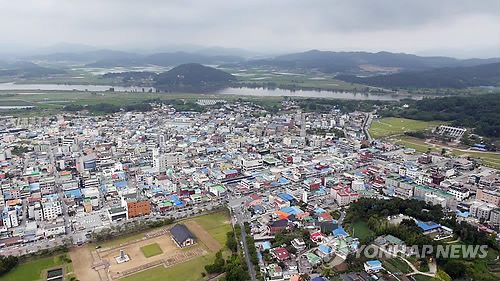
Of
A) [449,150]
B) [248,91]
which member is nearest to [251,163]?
[449,150]

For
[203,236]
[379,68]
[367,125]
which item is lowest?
[203,236]

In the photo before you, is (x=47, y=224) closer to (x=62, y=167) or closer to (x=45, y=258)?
(x=45, y=258)

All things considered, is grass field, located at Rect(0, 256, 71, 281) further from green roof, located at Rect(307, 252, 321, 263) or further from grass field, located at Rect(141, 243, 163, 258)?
green roof, located at Rect(307, 252, 321, 263)

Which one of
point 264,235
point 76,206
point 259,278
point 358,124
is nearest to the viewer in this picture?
point 259,278

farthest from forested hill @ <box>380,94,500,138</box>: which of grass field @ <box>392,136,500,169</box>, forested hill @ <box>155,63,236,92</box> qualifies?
forested hill @ <box>155,63,236,92</box>

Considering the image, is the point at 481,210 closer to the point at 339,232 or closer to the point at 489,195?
the point at 489,195

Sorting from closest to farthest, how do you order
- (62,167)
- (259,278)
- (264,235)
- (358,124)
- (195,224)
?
(259,278) → (264,235) → (195,224) → (62,167) → (358,124)

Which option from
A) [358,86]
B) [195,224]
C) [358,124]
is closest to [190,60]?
[358,86]
